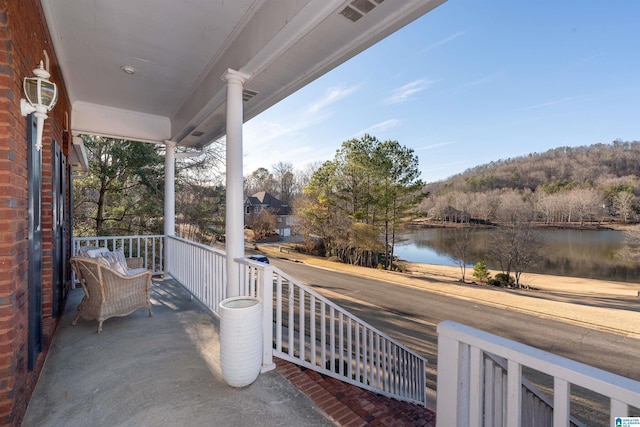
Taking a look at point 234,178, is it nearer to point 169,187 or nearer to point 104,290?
point 104,290

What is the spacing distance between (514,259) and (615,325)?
8.69 m

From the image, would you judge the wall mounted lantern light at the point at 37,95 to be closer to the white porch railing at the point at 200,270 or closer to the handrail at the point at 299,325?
the handrail at the point at 299,325

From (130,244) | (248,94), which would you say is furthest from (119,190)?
(248,94)

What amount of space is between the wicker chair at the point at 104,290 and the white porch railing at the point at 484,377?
3.43 m

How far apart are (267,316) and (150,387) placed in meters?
0.99

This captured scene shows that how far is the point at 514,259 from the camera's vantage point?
57.7 ft

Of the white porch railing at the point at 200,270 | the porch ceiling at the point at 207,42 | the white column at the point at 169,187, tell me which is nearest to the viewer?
the porch ceiling at the point at 207,42

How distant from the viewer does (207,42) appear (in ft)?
10.2

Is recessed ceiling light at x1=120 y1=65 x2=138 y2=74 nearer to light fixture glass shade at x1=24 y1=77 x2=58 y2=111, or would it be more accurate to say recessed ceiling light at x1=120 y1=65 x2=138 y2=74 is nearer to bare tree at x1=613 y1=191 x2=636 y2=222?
light fixture glass shade at x1=24 y1=77 x2=58 y2=111

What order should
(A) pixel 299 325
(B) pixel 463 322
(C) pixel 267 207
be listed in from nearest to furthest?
(A) pixel 299 325
(B) pixel 463 322
(C) pixel 267 207

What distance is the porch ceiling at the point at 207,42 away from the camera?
226cm

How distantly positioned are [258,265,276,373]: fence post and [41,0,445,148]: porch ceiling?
6.61ft

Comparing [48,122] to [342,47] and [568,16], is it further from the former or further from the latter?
[568,16]

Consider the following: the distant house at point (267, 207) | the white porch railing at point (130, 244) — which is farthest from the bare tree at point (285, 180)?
the white porch railing at point (130, 244)
